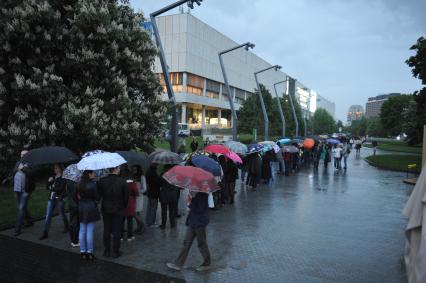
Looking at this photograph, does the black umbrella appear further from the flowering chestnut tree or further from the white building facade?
the white building facade

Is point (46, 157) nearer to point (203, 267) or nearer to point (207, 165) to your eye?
point (207, 165)

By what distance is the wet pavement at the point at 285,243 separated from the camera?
21.6ft

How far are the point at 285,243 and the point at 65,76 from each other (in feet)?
34.0

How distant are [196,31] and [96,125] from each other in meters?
59.3

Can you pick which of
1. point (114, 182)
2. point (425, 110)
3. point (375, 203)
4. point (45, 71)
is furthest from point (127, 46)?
point (425, 110)

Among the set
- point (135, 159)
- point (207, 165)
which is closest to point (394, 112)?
point (207, 165)

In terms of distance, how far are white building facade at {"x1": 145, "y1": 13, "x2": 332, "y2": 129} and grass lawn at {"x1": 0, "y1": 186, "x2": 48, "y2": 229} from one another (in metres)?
42.9

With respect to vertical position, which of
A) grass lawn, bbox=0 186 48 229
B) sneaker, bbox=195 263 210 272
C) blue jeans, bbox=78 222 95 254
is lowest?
sneaker, bbox=195 263 210 272

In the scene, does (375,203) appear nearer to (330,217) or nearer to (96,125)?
(330,217)

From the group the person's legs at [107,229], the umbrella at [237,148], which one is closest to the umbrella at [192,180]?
the person's legs at [107,229]

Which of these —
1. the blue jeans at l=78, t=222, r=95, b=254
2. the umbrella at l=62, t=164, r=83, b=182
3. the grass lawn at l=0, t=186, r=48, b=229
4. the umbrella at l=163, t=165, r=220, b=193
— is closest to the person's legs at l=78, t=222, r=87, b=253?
the blue jeans at l=78, t=222, r=95, b=254

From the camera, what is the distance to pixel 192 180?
638cm

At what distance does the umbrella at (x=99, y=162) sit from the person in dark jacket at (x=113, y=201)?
0.23 m

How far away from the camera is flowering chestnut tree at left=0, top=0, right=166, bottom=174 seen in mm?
12773
